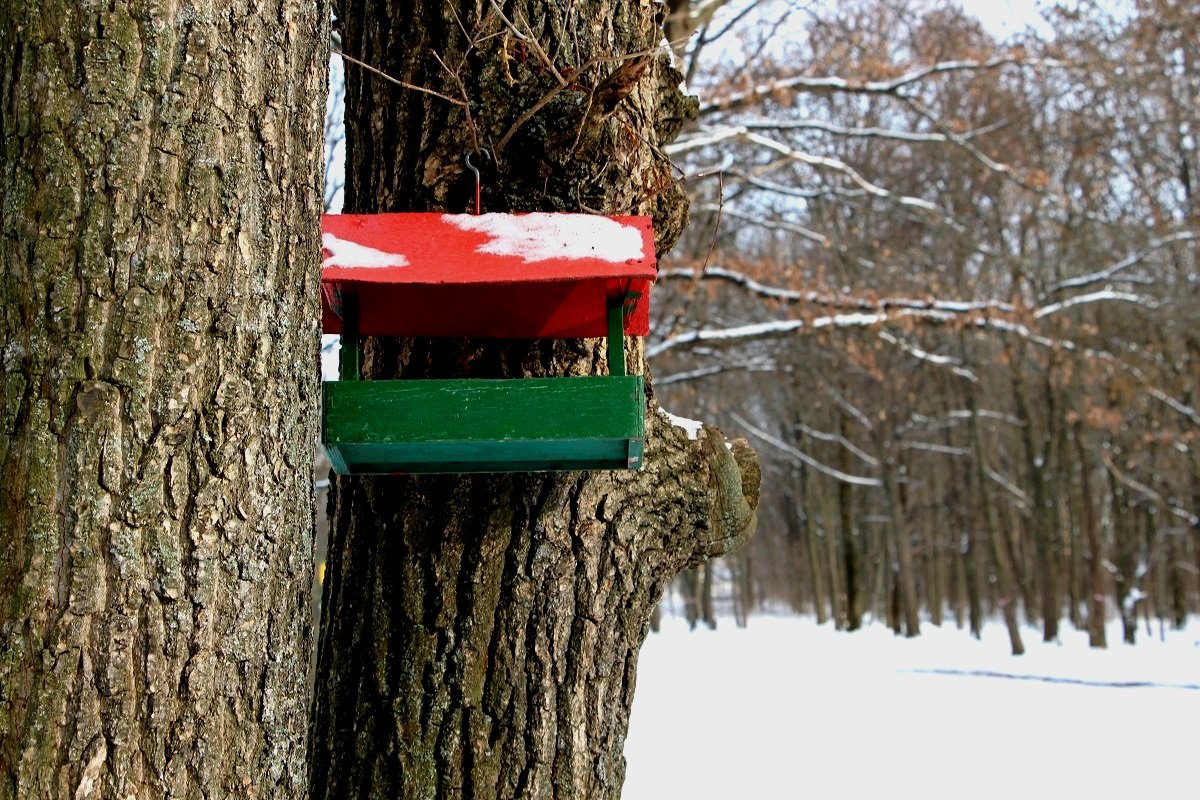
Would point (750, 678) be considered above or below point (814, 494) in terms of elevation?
below

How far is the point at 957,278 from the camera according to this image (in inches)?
616

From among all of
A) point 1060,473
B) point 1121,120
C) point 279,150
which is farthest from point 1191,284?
point 279,150

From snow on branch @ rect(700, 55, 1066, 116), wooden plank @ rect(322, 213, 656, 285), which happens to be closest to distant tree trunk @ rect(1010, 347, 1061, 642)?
snow on branch @ rect(700, 55, 1066, 116)

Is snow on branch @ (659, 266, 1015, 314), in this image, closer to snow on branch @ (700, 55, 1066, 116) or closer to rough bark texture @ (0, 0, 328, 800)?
snow on branch @ (700, 55, 1066, 116)

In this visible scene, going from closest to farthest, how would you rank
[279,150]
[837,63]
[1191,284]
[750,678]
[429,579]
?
[279,150] → [429,579] → [837,63] → [750,678] → [1191,284]

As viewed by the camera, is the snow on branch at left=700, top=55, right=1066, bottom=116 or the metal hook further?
the snow on branch at left=700, top=55, right=1066, bottom=116

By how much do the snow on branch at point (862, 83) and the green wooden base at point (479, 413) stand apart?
6.37m

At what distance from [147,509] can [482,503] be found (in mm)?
829

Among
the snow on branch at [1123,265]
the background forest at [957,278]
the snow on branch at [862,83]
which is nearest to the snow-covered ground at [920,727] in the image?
the background forest at [957,278]

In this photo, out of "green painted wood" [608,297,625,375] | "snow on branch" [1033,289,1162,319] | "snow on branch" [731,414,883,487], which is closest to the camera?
"green painted wood" [608,297,625,375]

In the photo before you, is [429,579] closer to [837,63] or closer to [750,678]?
[837,63]

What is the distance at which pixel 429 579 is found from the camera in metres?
2.09

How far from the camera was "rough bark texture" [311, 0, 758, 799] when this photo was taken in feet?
6.68

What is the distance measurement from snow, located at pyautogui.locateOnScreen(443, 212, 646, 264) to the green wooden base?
234mm
